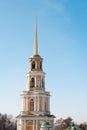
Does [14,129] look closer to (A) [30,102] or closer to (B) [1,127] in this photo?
(B) [1,127]

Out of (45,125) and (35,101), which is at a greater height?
(35,101)

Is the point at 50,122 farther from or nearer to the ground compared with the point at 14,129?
nearer to the ground

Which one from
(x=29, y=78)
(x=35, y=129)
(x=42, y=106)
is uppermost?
(x=29, y=78)

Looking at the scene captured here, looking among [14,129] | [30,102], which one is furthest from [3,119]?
[30,102]

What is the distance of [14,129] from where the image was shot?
2857 inches

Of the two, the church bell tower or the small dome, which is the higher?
the church bell tower

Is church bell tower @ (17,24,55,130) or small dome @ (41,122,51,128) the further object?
church bell tower @ (17,24,55,130)

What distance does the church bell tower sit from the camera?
4216 cm

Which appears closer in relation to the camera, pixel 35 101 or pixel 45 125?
pixel 45 125

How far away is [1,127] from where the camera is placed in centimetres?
7031

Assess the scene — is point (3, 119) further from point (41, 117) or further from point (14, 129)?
point (41, 117)

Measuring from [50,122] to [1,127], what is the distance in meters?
29.3

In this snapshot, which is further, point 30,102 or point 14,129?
point 14,129

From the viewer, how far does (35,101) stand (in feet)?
141
